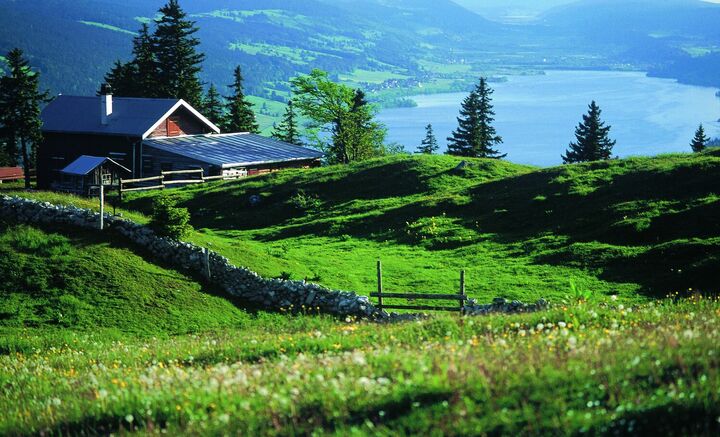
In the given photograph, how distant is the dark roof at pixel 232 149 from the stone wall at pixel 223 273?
29.1 m

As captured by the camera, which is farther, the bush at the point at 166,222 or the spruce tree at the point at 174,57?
the spruce tree at the point at 174,57

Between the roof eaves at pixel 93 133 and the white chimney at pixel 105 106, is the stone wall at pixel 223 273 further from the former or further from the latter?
the white chimney at pixel 105 106

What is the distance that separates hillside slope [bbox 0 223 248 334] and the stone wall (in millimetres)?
711

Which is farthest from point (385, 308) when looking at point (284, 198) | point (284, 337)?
point (284, 198)

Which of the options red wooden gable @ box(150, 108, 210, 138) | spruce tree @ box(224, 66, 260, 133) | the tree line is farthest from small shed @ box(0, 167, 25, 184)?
A: the tree line

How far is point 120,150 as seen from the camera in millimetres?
62438

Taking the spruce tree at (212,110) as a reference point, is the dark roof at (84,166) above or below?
below

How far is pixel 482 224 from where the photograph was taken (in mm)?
39406

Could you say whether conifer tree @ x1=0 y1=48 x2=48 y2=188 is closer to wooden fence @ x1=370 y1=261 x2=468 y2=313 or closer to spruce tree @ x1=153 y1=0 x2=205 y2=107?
spruce tree @ x1=153 y1=0 x2=205 y2=107

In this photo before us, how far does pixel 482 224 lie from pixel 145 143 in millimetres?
33143

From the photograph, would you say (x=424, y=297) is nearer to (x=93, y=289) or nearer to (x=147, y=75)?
(x=93, y=289)

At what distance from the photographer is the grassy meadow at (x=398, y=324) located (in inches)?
308

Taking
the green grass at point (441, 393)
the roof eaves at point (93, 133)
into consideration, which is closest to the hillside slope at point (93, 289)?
the green grass at point (441, 393)

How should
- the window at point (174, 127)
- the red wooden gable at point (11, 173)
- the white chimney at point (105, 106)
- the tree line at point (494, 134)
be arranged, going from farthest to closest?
Result: 1. the red wooden gable at point (11, 173)
2. the tree line at point (494, 134)
3. the window at point (174, 127)
4. the white chimney at point (105, 106)
